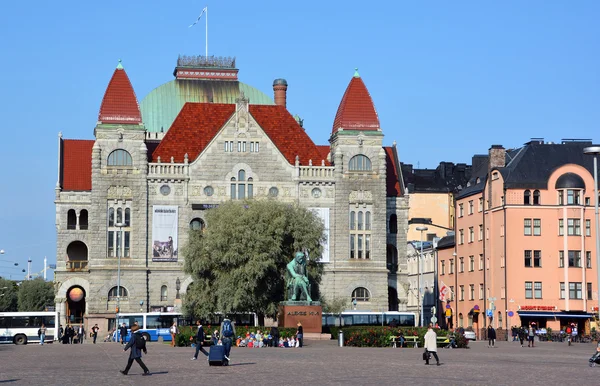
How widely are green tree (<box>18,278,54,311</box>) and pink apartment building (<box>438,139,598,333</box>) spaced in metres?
98.0

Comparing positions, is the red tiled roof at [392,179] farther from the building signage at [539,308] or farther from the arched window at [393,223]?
Result: the building signage at [539,308]

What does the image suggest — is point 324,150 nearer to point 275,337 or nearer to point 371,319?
point 371,319

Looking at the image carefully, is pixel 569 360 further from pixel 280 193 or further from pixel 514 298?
pixel 280 193

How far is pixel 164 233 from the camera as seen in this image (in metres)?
109

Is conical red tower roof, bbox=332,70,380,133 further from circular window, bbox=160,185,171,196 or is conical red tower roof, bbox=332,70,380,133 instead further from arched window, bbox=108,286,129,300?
arched window, bbox=108,286,129,300

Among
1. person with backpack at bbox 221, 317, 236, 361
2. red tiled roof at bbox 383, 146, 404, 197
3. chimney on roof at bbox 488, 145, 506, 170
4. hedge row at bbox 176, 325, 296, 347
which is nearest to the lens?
person with backpack at bbox 221, 317, 236, 361

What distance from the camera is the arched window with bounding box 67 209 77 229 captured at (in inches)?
4503

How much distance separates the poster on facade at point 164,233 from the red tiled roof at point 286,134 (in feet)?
41.2

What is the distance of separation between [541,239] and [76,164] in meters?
46.2

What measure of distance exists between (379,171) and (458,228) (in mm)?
11771

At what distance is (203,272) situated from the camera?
94.6 meters

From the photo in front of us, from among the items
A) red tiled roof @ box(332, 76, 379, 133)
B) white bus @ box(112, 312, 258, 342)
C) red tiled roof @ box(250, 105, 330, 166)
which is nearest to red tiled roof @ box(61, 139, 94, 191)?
red tiled roof @ box(250, 105, 330, 166)

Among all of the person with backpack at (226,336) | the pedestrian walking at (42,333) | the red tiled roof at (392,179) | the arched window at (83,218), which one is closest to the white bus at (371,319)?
the red tiled roof at (392,179)

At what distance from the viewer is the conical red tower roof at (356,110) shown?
114562 mm
